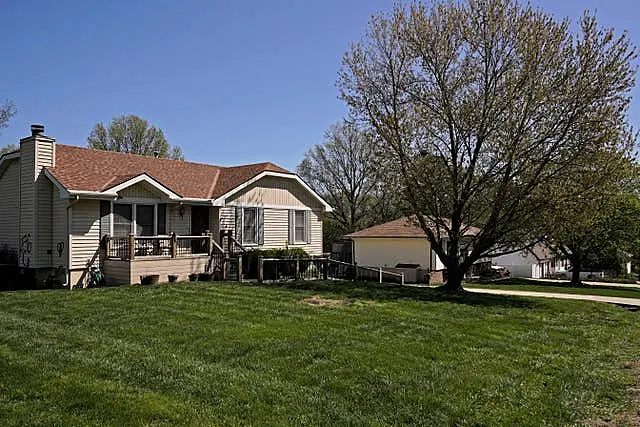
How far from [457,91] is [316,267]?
9.12m

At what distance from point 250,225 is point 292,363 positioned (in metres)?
15.5

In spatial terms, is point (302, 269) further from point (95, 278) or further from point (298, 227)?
point (95, 278)

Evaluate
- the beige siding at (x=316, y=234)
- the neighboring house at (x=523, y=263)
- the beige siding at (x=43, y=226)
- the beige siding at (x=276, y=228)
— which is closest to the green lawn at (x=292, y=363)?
the beige siding at (x=43, y=226)

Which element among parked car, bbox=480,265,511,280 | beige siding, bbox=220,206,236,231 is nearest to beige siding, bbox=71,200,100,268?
beige siding, bbox=220,206,236,231

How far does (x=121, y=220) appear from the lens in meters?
19.1

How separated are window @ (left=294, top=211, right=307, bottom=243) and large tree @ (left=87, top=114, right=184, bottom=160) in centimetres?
2503

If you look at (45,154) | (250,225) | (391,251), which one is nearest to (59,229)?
(45,154)

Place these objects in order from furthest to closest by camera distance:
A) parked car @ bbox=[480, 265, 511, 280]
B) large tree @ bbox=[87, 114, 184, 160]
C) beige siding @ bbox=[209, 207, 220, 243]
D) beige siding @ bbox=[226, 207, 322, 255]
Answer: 1. large tree @ bbox=[87, 114, 184, 160]
2. parked car @ bbox=[480, 265, 511, 280]
3. beige siding @ bbox=[226, 207, 322, 255]
4. beige siding @ bbox=[209, 207, 220, 243]

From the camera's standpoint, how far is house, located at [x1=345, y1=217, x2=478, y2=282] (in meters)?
32.7

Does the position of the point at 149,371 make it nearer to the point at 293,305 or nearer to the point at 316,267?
the point at 293,305

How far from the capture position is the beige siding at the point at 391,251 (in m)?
33.2

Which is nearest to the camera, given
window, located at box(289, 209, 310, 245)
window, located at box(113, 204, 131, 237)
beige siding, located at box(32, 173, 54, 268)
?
beige siding, located at box(32, 173, 54, 268)

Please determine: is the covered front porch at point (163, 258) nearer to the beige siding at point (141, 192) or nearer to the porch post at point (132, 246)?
the porch post at point (132, 246)

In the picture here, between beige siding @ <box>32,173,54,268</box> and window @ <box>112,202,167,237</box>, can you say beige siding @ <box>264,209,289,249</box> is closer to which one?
window @ <box>112,202,167,237</box>
